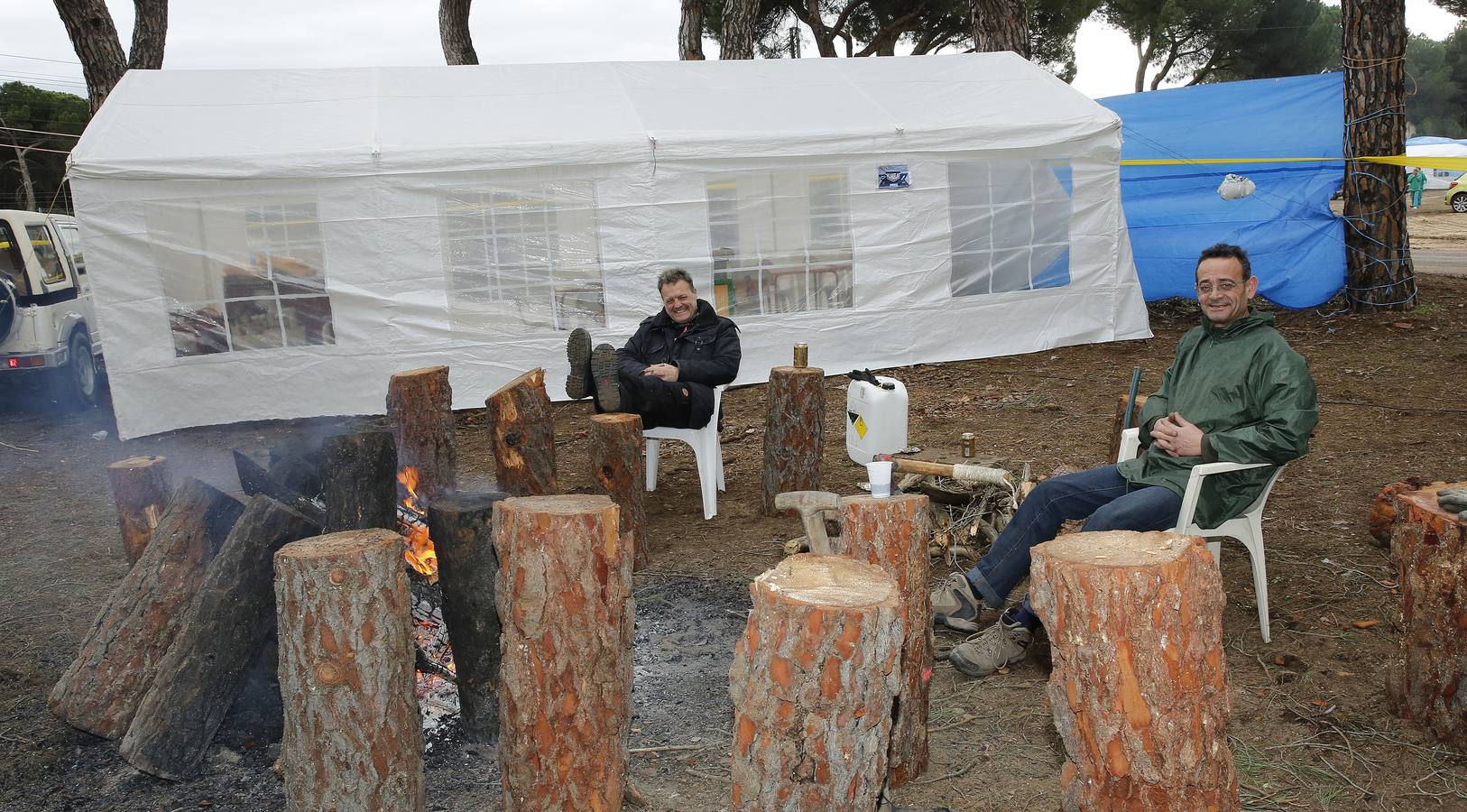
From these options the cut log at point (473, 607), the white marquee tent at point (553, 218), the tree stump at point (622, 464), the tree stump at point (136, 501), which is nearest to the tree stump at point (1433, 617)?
the cut log at point (473, 607)

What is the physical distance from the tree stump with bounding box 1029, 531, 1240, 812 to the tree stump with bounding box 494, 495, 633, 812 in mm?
1014

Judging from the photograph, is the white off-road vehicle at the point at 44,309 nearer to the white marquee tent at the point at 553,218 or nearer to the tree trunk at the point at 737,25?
the white marquee tent at the point at 553,218

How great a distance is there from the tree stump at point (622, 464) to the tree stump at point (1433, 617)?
268 centimetres

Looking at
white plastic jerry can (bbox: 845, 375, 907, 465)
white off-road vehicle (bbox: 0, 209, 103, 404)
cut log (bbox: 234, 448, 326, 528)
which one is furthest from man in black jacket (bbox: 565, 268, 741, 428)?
white off-road vehicle (bbox: 0, 209, 103, 404)

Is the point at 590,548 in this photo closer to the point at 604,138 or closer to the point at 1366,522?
the point at 1366,522

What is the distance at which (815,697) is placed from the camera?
197 centimetres

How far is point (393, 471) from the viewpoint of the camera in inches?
143

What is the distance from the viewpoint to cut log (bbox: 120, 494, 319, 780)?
8.70ft

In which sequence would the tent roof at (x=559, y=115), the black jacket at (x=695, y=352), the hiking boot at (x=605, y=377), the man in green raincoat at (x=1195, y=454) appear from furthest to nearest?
the tent roof at (x=559, y=115) < the black jacket at (x=695, y=352) < the hiking boot at (x=605, y=377) < the man in green raincoat at (x=1195, y=454)

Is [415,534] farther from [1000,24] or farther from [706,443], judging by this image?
[1000,24]

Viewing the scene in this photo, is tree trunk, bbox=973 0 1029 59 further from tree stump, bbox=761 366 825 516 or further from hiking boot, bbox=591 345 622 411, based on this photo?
hiking boot, bbox=591 345 622 411

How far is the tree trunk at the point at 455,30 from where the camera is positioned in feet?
39.4

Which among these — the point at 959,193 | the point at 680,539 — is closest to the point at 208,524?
the point at 680,539

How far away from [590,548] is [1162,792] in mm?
1299
